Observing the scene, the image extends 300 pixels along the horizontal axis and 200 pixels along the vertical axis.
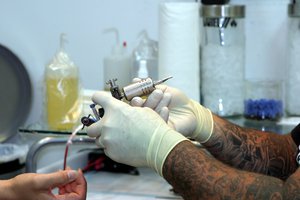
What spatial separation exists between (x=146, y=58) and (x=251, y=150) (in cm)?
57

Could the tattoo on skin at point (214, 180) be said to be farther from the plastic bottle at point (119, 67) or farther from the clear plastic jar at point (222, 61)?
the plastic bottle at point (119, 67)

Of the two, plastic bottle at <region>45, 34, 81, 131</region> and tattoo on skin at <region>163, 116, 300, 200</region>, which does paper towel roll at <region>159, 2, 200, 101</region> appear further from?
tattoo on skin at <region>163, 116, 300, 200</region>

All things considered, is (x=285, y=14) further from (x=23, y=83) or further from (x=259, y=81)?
(x=23, y=83)

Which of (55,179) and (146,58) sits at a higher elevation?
(146,58)

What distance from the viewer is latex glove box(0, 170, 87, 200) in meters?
1.10

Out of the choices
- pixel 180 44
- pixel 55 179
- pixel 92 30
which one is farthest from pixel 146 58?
pixel 55 179

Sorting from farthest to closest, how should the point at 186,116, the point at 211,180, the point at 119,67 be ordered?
the point at 119,67, the point at 186,116, the point at 211,180

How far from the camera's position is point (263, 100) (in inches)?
62.1

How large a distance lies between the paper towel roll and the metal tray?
73 centimetres

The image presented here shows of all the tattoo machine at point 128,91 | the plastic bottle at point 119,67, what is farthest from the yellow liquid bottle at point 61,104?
the tattoo machine at point 128,91

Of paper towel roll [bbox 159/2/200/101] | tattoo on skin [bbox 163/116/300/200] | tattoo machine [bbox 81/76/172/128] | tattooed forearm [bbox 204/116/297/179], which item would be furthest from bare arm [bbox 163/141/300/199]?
paper towel roll [bbox 159/2/200/101]

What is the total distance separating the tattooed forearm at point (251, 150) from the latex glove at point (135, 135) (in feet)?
0.89

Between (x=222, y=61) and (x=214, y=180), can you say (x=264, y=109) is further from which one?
(x=214, y=180)

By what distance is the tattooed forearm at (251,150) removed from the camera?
A: 131 centimetres
